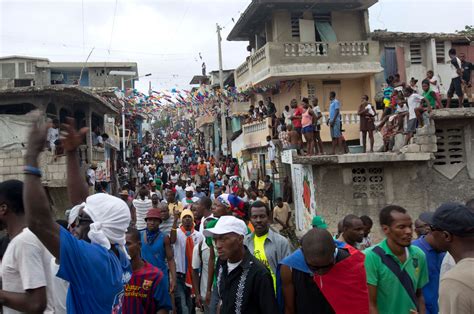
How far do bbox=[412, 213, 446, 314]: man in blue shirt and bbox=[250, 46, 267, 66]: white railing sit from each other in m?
16.7

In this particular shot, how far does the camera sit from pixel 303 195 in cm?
1481

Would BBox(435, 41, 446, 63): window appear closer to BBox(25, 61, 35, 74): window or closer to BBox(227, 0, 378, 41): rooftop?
BBox(227, 0, 378, 41): rooftop

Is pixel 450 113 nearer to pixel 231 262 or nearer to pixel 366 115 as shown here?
pixel 366 115

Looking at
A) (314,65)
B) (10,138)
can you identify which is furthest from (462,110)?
(10,138)

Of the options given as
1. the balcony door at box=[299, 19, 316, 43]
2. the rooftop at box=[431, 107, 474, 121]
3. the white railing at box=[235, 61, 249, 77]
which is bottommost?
the rooftop at box=[431, 107, 474, 121]

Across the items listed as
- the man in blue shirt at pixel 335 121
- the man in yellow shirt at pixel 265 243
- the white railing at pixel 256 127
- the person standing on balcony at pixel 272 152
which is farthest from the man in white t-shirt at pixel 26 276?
the white railing at pixel 256 127

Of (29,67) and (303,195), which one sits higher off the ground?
(29,67)

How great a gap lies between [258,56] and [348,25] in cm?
423

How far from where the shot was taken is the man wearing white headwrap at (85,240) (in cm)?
242

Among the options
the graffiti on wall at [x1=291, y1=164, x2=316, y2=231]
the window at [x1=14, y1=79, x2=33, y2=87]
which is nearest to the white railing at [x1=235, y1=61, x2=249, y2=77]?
the graffiti on wall at [x1=291, y1=164, x2=316, y2=231]

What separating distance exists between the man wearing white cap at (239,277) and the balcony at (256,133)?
16405 millimetres

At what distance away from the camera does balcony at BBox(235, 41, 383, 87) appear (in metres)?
20.1

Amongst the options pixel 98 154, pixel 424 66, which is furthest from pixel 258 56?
pixel 98 154

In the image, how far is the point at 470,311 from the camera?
2383mm
